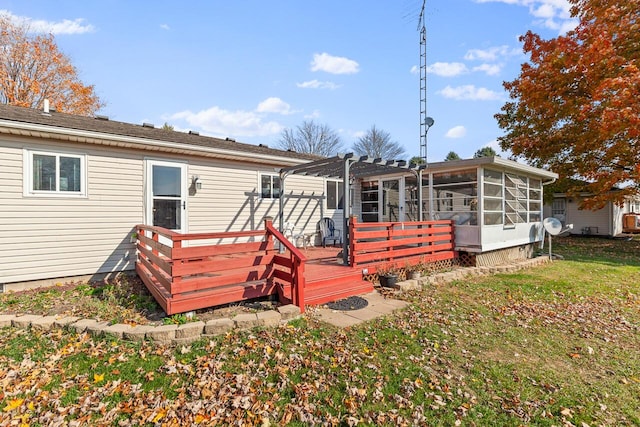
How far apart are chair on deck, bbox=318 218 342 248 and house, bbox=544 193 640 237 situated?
14452 mm

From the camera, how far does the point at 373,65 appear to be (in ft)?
39.1

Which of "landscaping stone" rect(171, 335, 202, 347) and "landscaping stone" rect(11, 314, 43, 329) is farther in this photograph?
"landscaping stone" rect(11, 314, 43, 329)

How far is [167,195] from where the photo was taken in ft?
22.4

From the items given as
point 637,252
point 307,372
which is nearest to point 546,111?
point 637,252

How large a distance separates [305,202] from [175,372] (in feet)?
21.9

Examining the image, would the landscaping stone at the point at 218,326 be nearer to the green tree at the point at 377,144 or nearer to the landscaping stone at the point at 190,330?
the landscaping stone at the point at 190,330

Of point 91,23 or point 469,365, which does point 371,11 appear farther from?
point 469,365

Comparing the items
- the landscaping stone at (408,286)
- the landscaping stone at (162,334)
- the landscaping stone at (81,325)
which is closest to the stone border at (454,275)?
the landscaping stone at (408,286)

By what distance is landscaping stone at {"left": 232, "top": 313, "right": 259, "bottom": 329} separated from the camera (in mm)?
3789

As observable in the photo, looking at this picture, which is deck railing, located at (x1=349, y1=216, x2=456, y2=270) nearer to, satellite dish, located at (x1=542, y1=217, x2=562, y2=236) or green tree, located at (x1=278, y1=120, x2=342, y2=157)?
satellite dish, located at (x1=542, y1=217, x2=562, y2=236)

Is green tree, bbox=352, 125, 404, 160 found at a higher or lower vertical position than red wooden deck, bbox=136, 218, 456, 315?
higher

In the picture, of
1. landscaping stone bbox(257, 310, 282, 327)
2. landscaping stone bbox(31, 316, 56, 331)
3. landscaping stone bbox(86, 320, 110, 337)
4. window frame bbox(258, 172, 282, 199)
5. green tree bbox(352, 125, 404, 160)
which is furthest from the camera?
green tree bbox(352, 125, 404, 160)

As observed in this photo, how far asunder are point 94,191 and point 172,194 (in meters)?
1.40

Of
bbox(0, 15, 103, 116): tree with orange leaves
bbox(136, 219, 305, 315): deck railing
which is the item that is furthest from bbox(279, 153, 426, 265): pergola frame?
bbox(0, 15, 103, 116): tree with orange leaves
